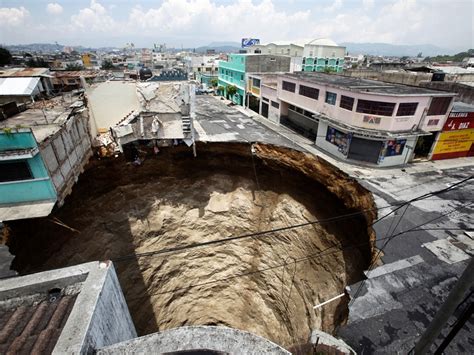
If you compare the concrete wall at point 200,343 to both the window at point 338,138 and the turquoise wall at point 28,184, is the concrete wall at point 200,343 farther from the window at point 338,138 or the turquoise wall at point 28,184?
the window at point 338,138

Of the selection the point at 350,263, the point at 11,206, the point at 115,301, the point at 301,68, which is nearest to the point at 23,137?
the point at 11,206

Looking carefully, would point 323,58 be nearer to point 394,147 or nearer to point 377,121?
point 377,121

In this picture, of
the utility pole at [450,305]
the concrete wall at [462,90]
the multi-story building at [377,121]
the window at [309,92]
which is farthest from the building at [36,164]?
the concrete wall at [462,90]

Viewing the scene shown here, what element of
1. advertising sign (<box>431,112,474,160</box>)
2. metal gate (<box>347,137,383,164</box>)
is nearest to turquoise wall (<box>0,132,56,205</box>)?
metal gate (<box>347,137,383,164</box>)

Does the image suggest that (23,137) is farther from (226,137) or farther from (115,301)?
(226,137)

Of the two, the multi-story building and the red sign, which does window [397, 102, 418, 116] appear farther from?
the red sign

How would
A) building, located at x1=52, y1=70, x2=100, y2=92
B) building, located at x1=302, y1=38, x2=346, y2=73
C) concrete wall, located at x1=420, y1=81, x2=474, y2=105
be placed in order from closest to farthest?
building, located at x1=52, y1=70, x2=100, y2=92 → concrete wall, located at x1=420, y1=81, x2=474, y2=105 → building, located at x1=302, y1=38, x2=346, y2=73

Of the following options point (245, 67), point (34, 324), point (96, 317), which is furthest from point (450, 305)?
point (245, 67)
